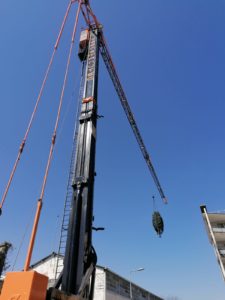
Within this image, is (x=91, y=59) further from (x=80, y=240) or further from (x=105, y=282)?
(x=105, y=282)

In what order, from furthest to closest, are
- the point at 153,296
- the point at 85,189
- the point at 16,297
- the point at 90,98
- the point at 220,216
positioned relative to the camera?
the point at 220,216, the point at 153,296, the point at 90,98, the point at 85,189, the point at 16,297

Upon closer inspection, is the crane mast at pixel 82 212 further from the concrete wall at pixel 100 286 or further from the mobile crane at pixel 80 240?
the concrete wall at pixel 100 286

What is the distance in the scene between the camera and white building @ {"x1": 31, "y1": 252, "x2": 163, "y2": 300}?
65.2ft

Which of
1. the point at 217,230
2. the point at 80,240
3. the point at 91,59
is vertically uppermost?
the point at 217,230

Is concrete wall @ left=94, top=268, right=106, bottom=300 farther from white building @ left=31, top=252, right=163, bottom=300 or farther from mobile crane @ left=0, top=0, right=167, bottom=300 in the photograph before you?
mobile crane @ left=0, top=0, right=167, bottom=300

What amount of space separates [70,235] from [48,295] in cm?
227

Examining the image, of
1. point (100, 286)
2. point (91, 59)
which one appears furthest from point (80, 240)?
point (100, 286)

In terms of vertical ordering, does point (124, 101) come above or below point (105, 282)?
above

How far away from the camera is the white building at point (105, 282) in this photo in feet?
65.2

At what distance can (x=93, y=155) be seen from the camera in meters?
7.78

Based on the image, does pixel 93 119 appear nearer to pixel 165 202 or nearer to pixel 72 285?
pixel 72 285

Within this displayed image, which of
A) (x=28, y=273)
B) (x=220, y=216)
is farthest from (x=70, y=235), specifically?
(x=220, y=216)

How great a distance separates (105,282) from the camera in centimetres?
2020

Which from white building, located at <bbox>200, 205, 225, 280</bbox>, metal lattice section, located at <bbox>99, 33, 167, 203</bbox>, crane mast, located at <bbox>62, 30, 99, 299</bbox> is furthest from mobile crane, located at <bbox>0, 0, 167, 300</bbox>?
white building, located at <bbox>200, 205, 225, 280</bbox>
